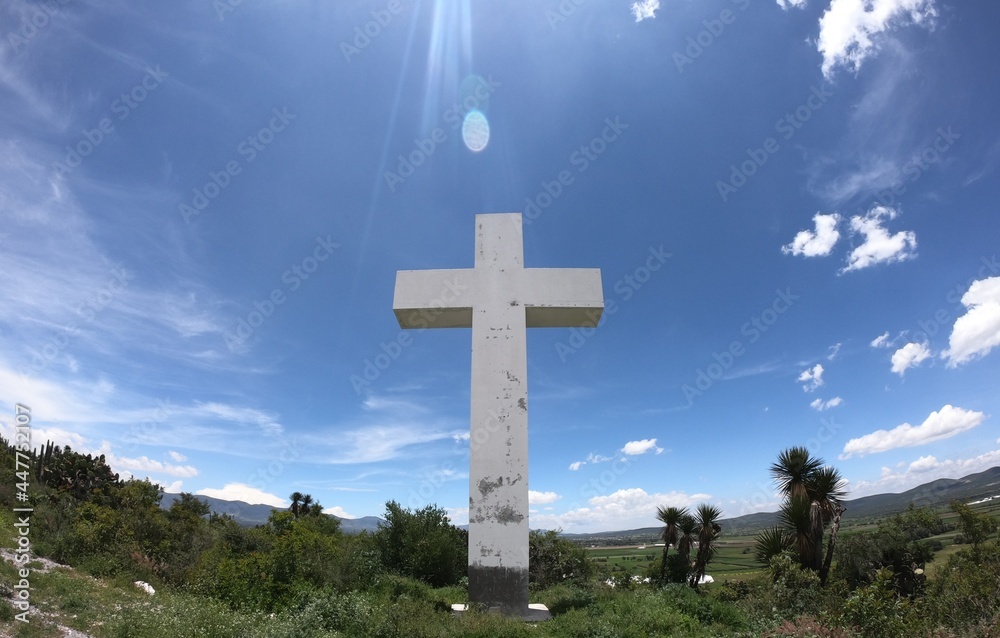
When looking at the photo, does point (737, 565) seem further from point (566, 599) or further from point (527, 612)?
point (527, 612)

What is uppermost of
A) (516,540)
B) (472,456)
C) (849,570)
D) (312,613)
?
(472,456)

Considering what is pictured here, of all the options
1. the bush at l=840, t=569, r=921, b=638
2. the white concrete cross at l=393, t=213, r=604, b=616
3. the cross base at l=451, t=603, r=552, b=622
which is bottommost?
the cross base at l=451, t=603, r=552, b=622

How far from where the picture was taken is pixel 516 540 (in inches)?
319

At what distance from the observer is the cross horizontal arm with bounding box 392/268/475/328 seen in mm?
9539

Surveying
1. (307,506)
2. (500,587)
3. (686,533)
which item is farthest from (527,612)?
(307,506)

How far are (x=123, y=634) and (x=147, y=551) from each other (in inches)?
563

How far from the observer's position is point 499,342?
29.9 feet

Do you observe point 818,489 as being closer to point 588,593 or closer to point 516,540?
point 588,593

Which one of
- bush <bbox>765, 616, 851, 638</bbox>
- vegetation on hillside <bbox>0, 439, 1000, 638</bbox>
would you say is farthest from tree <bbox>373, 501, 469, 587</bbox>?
bush <bbox>765, 616, 851, 638</bbox>

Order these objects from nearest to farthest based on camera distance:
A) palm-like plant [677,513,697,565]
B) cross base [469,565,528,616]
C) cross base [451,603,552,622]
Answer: cross base [451,603,552,622] < cross base [469,565,528,616] < palm-like plant [677,513,697,565]

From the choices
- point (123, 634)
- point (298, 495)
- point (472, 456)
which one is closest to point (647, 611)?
point (472, 456)

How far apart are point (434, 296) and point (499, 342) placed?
1.64m

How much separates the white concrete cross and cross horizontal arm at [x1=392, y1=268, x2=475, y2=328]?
0.02 metres

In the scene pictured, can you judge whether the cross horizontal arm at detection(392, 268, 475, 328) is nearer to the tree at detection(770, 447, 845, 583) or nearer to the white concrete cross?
the white concrete cross
